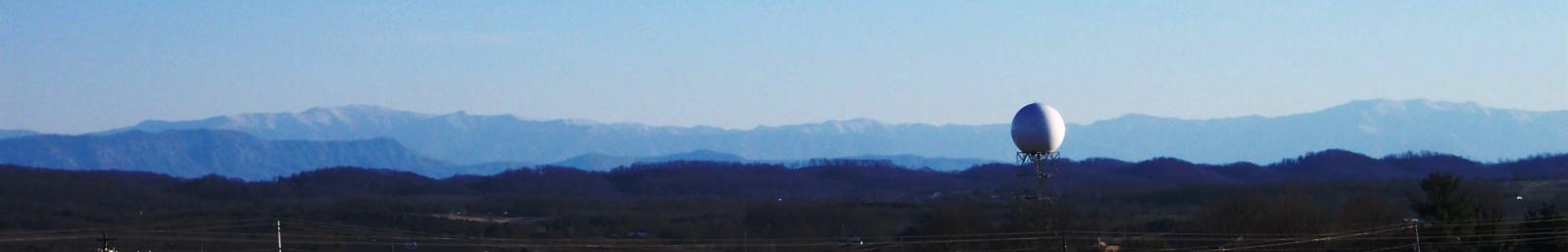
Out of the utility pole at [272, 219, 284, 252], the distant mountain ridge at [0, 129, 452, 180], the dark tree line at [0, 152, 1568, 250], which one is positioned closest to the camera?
the utility pole at [272, 219, 284, 252]

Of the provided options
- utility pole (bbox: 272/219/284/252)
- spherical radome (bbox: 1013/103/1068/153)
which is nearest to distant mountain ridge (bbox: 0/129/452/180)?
utility pole (bbox: 272/219/284/252)

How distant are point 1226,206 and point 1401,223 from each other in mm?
5603

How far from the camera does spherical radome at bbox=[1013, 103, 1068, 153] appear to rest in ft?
118

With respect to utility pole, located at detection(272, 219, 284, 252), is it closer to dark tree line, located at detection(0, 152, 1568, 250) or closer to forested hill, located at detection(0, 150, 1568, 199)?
dark tree line, located at detection(0, 152, 1568, 250)

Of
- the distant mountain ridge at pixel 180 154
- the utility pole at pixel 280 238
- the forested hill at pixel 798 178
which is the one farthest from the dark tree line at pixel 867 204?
the distant mountain ridge at pixel 180 154

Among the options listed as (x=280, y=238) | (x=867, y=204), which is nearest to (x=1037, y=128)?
(x=280, y=238)

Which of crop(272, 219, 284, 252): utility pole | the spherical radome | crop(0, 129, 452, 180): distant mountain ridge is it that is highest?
crop(0, 129, 452, 180): distant mountain ridge

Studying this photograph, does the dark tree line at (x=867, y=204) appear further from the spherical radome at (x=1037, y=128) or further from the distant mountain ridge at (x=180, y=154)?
the distant mountain ridge at (x=180, y=154)

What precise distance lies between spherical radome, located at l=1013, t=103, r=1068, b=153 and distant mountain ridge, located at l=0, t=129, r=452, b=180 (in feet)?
468

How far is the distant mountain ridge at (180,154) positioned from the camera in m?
171

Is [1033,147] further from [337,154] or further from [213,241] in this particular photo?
[337,154]

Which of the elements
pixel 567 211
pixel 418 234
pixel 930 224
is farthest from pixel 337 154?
pixel 930 224

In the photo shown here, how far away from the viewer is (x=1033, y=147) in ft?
119

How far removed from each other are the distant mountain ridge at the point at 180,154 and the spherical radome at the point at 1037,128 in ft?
468
